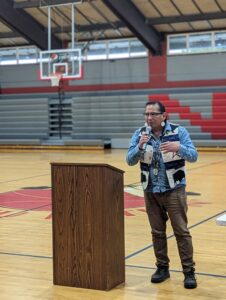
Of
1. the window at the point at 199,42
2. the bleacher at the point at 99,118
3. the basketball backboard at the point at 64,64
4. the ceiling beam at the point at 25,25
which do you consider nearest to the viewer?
the basketball backboard at the point at 64,64

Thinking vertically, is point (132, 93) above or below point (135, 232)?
above

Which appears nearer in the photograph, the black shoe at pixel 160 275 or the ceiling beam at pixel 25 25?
the black shoe at pixel 160 275

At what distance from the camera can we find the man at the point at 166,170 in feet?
15.3

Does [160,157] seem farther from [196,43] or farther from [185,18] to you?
[196,43]

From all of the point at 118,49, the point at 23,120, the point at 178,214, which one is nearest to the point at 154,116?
the point at 178,214

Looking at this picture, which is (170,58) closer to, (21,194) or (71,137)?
(71,137)

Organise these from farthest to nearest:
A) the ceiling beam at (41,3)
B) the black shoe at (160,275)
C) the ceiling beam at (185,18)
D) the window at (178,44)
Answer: the window at (178,44) < the ceiling beam at (185,18) < the ceiling beam at (41,3) < the black shoe at (160,275)

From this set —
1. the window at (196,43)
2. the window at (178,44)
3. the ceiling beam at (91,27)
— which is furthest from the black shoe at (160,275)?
the window at (178,44)

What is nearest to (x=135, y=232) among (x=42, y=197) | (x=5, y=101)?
(x=42, y=197)

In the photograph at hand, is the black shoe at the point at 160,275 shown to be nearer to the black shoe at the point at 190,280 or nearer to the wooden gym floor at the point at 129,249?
the wooden gym floor at the point at 129,249

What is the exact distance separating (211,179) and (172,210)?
323 inches

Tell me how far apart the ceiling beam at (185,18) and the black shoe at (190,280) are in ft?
62.4

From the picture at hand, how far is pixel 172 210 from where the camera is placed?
4688 millimetres

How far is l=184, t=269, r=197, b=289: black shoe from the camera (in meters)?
4.66
